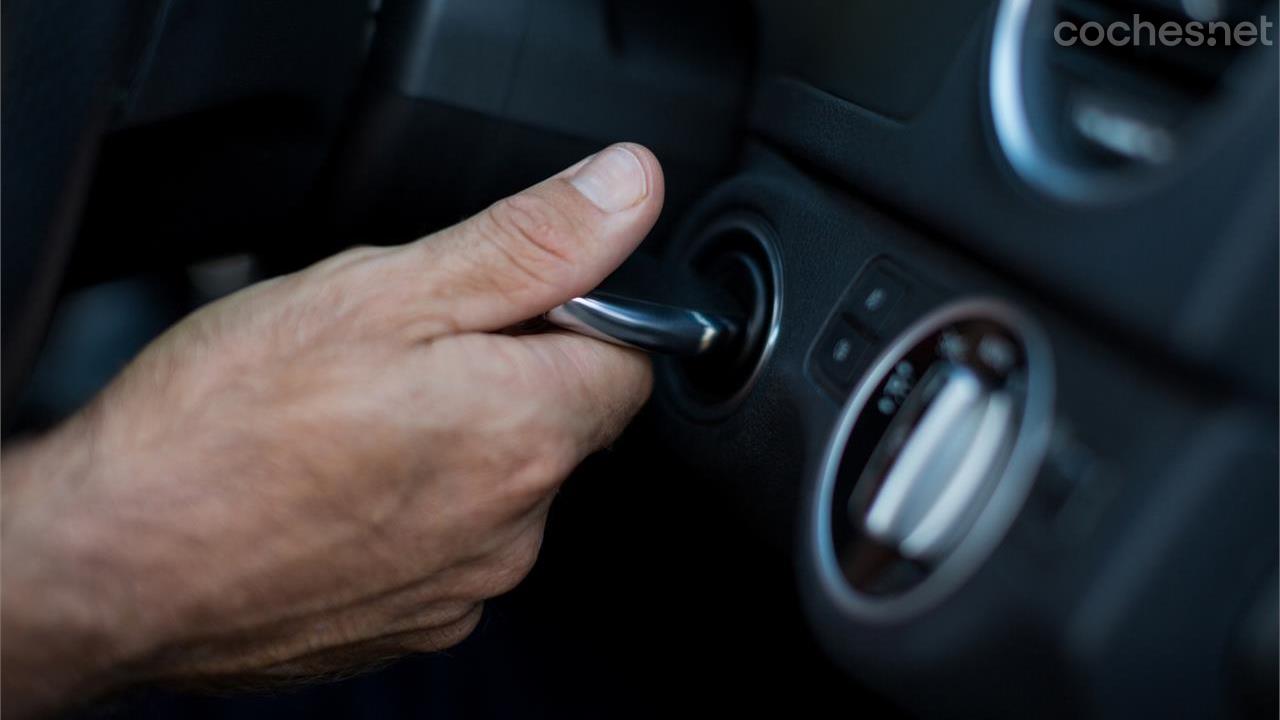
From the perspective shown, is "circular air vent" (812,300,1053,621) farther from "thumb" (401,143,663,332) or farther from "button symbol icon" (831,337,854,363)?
"thumb" (401,143,663,332)

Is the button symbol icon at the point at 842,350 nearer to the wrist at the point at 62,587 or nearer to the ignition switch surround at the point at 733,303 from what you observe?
the ignition switch surround at the point at 733,303

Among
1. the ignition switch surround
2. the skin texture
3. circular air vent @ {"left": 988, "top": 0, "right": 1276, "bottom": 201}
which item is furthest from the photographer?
the ignition switch surround

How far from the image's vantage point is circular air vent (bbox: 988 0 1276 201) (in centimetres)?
43

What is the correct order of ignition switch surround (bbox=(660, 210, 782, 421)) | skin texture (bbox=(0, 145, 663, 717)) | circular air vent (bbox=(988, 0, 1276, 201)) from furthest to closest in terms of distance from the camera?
ignition switch surround (bbox=(660, 210, 782, 421))
skin texture (bbox=(0, 145, 663, 717))
circular air vent (bbox=(988, 0, 1276, 201))

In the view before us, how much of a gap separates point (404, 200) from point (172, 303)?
1.93 feet

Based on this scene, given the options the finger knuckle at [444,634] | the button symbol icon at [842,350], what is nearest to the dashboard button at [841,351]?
the button symbol icon at [842,350]

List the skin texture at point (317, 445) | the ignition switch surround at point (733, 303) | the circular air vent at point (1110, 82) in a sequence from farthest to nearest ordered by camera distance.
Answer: the ignition switch surround at point (733, 303) → the skin texture at point (317, 445) → the circular air vent at point (1110, 82)

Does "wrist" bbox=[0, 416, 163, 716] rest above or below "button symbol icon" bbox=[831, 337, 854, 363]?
below

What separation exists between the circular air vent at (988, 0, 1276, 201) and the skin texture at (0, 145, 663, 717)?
181 mm

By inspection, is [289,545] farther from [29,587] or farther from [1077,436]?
[1077,436]

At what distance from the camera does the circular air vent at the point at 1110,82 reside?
430 millimetres

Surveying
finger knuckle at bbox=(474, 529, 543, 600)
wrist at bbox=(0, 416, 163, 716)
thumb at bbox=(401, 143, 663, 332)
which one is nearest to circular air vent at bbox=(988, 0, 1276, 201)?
thumb at bbox=(401, 143, 663, 332)

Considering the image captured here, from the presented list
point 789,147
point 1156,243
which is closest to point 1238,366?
point 1156,243

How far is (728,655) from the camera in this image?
2.66 feet
